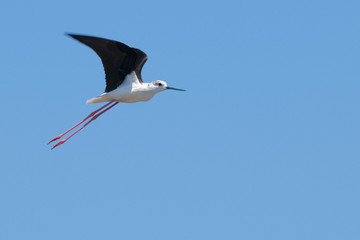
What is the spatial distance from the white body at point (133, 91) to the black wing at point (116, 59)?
11 cm

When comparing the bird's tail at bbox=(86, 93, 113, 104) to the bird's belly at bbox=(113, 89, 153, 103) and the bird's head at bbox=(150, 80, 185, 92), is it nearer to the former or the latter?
the bird's belly at bbox=(113, 89, 153, 103)

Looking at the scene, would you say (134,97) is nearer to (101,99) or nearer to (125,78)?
(125,78)

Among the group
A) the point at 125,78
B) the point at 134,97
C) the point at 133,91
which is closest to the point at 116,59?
the point at 125,78

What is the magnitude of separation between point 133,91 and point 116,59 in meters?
0.67

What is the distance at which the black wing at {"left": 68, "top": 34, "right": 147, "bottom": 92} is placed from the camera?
15773 millimetres

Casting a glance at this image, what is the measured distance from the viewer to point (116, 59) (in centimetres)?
1619

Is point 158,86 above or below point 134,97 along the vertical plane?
above

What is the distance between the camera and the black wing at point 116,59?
15773mm

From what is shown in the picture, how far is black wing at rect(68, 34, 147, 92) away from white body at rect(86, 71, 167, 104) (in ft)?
0.35

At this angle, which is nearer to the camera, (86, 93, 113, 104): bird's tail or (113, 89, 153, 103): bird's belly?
(113, 89, 153, 103): bird's belly

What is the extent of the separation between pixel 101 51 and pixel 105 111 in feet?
5.01

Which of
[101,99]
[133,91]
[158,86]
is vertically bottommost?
[101,99]

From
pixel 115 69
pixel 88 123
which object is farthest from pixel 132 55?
pixel 88 123

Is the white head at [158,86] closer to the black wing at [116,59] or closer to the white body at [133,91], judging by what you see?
the white body at [133,91]
